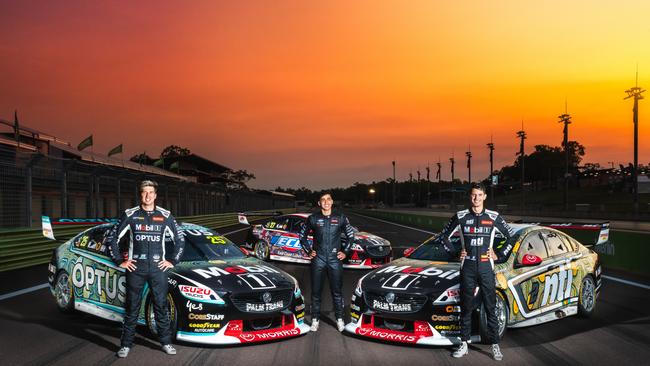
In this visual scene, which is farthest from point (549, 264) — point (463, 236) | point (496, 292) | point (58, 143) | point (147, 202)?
point (58, 143)

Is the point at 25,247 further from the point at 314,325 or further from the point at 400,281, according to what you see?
the point at 400,281

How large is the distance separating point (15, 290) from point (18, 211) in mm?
5075

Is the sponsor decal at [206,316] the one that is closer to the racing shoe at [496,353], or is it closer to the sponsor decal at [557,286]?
the racing shoe at [496,353]

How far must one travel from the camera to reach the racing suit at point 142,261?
18.7 ft

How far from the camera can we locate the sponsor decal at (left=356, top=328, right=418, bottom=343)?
5979 millimetres

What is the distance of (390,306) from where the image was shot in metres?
6.17

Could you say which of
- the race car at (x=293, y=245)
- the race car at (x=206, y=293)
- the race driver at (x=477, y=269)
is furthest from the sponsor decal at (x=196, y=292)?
the race car at (x=293, y=245)

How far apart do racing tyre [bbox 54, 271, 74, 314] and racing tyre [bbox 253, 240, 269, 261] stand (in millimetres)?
7035

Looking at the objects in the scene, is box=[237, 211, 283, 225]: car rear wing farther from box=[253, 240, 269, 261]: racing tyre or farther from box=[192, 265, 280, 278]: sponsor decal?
box=[192, 265, 280, 278]: sponsor decal

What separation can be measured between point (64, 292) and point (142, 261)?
2.64 metres

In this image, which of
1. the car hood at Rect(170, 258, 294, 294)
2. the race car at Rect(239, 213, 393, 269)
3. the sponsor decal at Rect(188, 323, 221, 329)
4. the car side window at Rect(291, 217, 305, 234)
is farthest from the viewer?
the car side window at Rect(291, 217, 305, 234)

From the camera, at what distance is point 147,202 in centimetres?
577

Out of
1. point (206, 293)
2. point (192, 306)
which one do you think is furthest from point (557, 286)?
point (192, 306)

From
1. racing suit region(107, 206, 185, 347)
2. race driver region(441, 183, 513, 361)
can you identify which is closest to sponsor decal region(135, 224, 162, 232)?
racing suit region(107, 206, 185, 347)
